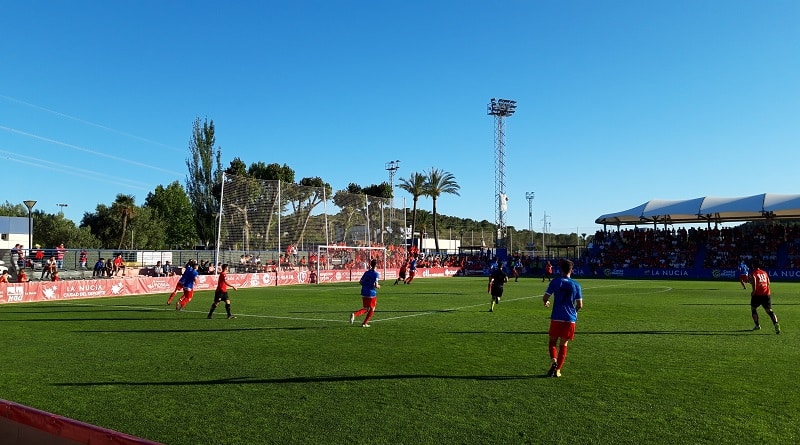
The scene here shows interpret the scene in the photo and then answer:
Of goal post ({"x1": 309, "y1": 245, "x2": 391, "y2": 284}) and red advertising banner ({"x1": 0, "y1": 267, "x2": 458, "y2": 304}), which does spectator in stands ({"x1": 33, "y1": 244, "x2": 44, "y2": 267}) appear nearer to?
red advertising banner ({"x1": 0, "y1": 267, "x2": 458, "y2": 304})

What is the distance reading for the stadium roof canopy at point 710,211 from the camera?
5597 centimetres

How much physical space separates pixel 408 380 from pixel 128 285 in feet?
82.7

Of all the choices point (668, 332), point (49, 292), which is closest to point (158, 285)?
point (49, 292)

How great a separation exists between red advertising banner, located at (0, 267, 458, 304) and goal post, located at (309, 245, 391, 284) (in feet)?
1.21

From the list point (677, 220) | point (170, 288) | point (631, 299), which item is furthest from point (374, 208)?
point (677, 220)

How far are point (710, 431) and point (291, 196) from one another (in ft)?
122

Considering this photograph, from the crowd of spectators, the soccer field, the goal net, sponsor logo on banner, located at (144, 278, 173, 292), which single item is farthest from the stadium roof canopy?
sponsor logo on banner, located at (144, 278, 173, 292)

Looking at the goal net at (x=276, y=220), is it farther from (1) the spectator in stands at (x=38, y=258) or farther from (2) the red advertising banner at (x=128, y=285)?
(1) the spectator in stands at (x=38, y=258)

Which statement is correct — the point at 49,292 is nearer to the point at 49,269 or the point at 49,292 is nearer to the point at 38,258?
the point at 49,269

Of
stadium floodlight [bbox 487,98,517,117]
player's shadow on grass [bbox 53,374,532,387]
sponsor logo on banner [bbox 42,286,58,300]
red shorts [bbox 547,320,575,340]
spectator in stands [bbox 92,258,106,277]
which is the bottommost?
player's shadow on grass [bbox 53,374,532,387]

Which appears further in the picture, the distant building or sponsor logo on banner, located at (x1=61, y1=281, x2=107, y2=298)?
the distant building

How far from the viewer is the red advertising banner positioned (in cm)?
2619

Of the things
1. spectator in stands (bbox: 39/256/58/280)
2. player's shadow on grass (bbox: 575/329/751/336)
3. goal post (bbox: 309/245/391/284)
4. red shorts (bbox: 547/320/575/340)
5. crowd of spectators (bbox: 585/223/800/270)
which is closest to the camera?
red shorts (bbox: 547/320/575/340)

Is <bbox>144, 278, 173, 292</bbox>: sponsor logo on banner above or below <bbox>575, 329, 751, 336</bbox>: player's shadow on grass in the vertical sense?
Answer: above
